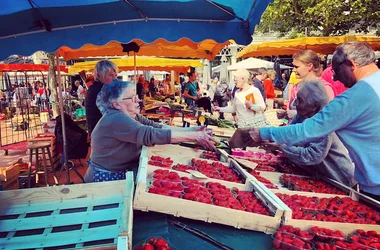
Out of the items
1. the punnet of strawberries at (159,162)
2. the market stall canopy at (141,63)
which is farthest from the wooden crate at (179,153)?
Result: the market stall canopy at (141,63)

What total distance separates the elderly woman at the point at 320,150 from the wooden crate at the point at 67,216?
5.59ft

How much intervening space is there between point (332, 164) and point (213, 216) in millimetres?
1613

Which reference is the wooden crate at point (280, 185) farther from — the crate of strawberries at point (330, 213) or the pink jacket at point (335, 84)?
the pink jacket at point (335, 84)

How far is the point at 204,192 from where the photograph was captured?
2395 mm

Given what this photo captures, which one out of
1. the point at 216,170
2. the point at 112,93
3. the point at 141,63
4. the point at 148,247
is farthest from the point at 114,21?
the point at 141,63

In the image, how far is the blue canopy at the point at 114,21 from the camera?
117 inches

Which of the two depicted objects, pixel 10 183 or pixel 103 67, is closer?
pixel 103 67

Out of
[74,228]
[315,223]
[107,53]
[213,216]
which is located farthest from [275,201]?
[107,53]

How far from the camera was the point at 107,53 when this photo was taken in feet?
24.0

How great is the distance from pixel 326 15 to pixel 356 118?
17.9m

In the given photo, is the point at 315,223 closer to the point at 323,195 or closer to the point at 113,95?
the point at 323,195

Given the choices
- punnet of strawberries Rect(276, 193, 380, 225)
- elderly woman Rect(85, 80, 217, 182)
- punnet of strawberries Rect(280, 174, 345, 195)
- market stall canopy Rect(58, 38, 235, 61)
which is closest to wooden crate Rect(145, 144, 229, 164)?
elderly woman Rect(85, 80, 217, 182)

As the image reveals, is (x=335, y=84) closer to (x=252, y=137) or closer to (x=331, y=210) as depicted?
(x=252, y=137)

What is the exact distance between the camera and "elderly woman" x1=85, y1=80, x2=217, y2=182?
9.43 ft
